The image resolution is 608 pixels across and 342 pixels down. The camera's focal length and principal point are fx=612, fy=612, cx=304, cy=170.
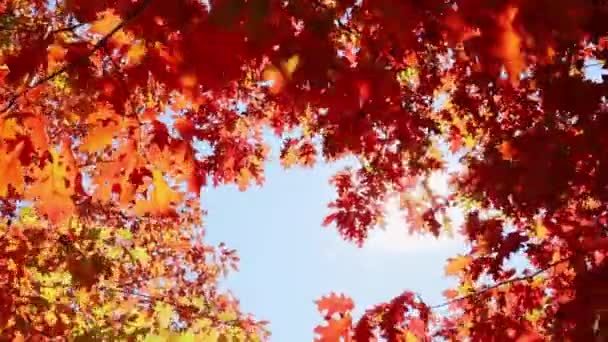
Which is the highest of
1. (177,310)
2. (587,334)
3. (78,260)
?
(177,310)

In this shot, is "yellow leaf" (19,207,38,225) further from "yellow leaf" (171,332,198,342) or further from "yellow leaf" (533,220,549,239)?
"yellow leaf" (533,220,549,239)

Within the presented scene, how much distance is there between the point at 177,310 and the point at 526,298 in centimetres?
460

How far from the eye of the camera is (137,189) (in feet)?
12.5

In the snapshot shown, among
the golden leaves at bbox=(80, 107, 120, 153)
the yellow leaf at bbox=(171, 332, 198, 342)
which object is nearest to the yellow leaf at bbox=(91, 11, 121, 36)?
the golden leaves at bbox=(80, 107, 120, 153)

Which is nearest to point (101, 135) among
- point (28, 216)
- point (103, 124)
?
point (103, 124)

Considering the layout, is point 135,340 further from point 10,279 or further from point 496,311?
point 496,311

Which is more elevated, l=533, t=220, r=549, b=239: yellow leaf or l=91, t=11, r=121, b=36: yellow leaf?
l=91, t=11, r=121, b=36: yellow leaf

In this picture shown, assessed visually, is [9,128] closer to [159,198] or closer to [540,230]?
[159,198]

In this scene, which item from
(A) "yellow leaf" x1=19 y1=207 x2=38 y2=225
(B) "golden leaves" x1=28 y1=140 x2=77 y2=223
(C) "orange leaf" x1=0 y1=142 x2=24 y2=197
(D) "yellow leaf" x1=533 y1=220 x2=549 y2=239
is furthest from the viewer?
(A) "yellow leaf" x1=19 y1=207 x2=38 y2=225

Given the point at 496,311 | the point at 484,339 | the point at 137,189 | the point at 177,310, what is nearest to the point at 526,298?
the point at 496,311

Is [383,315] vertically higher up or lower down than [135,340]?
lower down

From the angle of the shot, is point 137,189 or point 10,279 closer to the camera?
point 137,189

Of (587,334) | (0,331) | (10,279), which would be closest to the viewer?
(587,334)

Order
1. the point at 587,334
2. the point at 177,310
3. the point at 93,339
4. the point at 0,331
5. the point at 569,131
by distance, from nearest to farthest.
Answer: the point at 587,334 → the point at 569,131 → the point at 0,331 → the point at 93,339 → the point at 177,310
